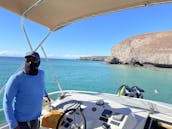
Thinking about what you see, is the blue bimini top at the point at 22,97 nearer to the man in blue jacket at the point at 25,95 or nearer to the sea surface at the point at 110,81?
the man in blue jacket at the point at 25,95

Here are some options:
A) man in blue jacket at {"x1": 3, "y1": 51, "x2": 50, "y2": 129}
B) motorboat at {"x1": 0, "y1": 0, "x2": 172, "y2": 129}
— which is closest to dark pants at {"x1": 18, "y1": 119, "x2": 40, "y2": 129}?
man in blue jacket at {"x1": 3, "y1": 51, "x2": 50, "y2": 129}

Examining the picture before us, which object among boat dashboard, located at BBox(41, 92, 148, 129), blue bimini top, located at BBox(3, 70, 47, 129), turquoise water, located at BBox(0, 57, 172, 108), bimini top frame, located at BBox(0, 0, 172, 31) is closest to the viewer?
blue bimini top, located at BBox(3, 70, 47, 129)

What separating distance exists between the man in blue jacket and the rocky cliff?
44.8 meters

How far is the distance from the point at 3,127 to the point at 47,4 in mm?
1876

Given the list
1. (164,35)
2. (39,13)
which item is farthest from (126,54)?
(39,13)

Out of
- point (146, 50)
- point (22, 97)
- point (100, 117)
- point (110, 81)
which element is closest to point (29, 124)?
point (22, 97)

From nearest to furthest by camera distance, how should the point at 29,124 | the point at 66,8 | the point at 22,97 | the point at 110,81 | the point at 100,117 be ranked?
the point at 22,97
the point at 29,124
the point at 100,117
the point at 66,8
the point at 110,81

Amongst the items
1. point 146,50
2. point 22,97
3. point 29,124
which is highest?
point 146,50

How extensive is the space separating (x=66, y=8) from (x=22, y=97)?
1.60 m

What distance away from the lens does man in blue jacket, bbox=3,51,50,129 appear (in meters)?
2.12

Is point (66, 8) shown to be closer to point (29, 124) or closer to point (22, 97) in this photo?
point (22, 97)

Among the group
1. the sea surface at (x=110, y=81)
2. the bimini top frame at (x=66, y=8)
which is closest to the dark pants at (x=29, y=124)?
the sea surface at (x=110, y=81)

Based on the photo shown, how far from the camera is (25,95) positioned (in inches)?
88.3

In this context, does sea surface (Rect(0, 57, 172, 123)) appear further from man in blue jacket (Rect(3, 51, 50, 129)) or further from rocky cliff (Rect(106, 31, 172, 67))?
rocky cliff (Rect(106, 31, 172, 67))
